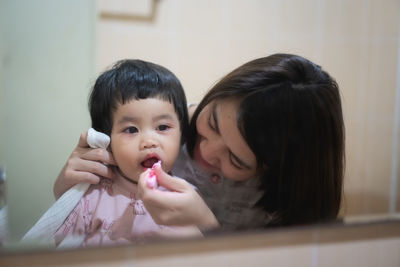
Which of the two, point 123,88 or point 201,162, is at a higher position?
point 123,88

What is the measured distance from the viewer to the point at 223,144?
0.52 m

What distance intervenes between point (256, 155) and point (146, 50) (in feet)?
0.81

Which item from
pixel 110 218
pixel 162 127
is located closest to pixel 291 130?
pixel 162 127

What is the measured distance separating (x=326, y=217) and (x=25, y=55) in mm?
560

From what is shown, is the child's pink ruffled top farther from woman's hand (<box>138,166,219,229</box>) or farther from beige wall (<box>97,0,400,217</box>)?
beige wall (<box>97,0,400,217</box>)

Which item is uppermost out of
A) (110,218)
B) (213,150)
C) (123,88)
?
(123,88)

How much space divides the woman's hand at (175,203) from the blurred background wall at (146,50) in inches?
5.3

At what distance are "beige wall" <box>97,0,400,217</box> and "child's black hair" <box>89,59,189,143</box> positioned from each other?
2 centimetres

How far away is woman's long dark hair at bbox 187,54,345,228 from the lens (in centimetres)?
50

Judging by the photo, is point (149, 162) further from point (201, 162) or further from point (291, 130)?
point (291, 130)

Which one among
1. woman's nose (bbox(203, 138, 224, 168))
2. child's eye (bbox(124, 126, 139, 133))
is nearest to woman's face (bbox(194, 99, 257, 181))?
woman's nose (bbox(203, 138, 224, 168))

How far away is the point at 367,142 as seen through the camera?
0.58 metres

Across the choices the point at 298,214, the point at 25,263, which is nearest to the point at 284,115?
the point at 298,214

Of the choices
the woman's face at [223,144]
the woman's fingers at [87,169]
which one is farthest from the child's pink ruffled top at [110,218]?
the woman's face at [223,144]
